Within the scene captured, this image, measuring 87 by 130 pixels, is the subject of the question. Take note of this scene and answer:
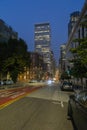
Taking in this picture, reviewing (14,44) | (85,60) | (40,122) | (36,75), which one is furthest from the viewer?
(36,75)

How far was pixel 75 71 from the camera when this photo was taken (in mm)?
43031

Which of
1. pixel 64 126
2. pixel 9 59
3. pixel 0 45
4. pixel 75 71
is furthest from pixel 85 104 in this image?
pixel 0 45

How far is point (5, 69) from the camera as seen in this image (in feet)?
242

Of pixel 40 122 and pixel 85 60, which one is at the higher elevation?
pixel 85 60

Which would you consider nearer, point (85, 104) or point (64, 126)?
point (85, 104)

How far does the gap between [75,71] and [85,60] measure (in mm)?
15791

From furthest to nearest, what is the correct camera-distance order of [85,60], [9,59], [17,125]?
[9,59]
[85,60]
[17,125]

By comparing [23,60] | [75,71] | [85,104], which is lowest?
[85,104]

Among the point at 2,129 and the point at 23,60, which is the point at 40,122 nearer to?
the point at 2,129

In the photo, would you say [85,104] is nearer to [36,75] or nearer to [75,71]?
[75,71]

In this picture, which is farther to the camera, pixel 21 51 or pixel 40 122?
pixel 21 51

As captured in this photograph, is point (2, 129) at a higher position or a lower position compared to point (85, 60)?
lower

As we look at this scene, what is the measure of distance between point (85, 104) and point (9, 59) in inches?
2537

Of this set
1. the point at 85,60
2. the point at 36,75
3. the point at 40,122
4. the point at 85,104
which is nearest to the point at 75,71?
the point at 85,60
